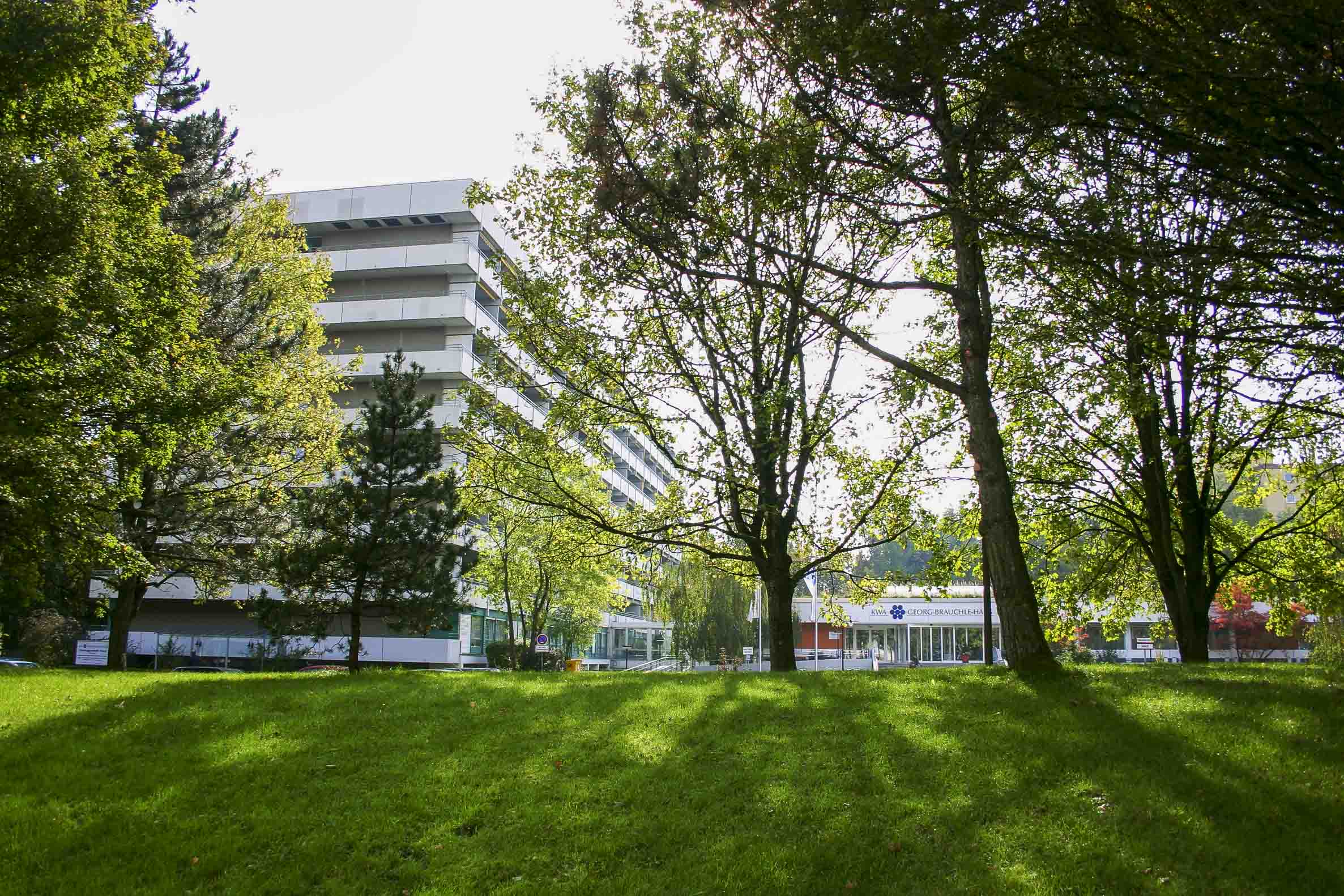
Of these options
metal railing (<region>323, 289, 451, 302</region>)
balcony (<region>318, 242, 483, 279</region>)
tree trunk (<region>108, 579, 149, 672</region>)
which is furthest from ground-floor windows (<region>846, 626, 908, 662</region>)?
tree trunk (<region>108, 579, 149, 672</region>)

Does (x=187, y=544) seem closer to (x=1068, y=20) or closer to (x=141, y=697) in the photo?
(x=141, y=697)

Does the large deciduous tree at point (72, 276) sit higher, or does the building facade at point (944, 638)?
the large deciduous tree at point (72, 276)

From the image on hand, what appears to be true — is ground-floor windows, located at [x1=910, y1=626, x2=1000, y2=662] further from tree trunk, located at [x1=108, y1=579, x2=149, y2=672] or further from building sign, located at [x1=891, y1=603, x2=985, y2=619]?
tree trunk, located at [x1=108, y1=579, x2=149, y2=672]

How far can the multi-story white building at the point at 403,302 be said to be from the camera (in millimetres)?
44156

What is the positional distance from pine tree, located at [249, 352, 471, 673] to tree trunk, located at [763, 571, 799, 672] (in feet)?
22.0

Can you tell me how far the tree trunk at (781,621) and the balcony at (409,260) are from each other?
34033 millimetres

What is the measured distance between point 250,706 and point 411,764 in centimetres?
353

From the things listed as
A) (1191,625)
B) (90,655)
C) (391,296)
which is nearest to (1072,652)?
(1191,625)

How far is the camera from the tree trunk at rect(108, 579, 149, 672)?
21141 mm

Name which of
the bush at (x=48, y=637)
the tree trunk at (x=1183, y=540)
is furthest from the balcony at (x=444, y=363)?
the tree trunk at (x=1183, y=540)

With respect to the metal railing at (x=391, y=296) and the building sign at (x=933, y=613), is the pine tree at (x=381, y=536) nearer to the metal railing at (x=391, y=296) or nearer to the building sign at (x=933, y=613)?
the metal railing at (x=391, y=296)

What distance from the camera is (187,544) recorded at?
2180 centimetres

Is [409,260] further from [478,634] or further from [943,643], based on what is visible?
[943,643]

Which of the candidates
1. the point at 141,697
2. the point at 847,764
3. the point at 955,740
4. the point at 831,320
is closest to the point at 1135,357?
the point at 831,320
